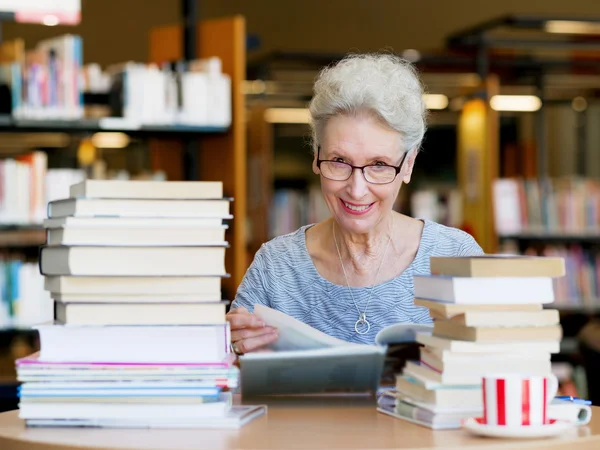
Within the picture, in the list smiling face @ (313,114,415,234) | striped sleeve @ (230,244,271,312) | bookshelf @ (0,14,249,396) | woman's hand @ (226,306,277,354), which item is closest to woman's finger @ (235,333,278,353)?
woman's hand @ (226,306,277,354)

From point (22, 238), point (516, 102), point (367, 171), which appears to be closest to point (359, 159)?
point (367, 171)

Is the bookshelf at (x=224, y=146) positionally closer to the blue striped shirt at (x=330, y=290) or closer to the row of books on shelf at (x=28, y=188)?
the row of books on shelf at (x=28, y=188)

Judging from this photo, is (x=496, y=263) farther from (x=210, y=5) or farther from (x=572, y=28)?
(x=210, y=5)

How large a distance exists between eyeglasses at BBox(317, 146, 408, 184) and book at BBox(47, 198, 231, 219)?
756 mm

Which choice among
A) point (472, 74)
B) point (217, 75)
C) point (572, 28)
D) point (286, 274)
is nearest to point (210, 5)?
point (472, 74)

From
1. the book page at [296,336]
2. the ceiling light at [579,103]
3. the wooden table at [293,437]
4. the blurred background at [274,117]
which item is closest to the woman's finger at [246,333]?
the book page at [296,336]

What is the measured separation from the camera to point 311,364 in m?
1.53

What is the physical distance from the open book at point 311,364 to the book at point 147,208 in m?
0.23

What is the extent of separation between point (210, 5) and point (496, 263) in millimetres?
8899

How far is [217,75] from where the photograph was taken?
193 inches

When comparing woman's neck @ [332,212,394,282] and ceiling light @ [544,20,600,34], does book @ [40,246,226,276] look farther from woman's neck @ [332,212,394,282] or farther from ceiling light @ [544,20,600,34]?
ceiling light @ [544,20,600,34]

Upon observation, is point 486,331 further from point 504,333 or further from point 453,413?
point 453,413

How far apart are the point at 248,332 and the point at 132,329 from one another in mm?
407

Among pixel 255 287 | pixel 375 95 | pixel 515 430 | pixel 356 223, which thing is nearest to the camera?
pixel 515 430
